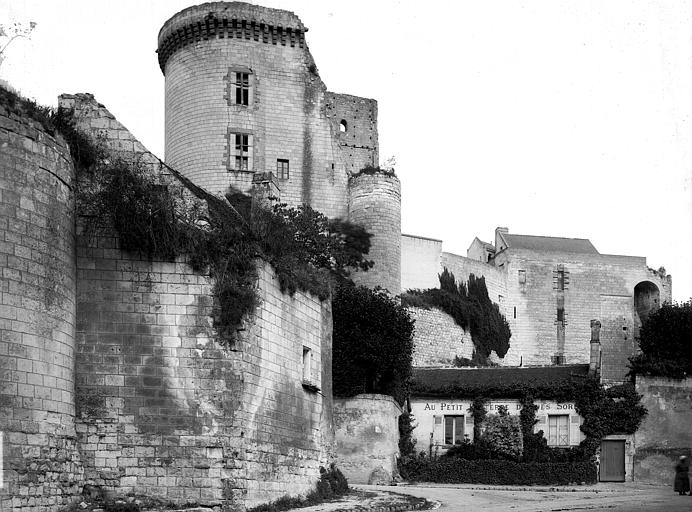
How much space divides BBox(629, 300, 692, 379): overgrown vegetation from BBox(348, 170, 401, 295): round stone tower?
1074 centimetres

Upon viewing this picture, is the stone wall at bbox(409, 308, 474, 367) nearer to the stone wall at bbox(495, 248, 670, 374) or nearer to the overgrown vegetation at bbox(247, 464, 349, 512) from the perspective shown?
the stone wall at bbox(495, 248, 670, 374)

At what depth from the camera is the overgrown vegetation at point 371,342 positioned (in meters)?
31.8

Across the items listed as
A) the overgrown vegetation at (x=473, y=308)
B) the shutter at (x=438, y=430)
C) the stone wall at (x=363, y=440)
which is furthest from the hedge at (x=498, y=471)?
the overgrown vegetation at (x=473, y=308)

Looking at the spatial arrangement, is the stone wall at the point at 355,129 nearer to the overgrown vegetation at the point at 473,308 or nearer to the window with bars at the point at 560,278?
the overgrown vegetation at the point at 473,308

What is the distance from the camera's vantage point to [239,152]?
47219 millimetres

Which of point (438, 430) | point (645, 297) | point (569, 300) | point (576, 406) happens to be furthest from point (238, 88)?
point (645, 297)

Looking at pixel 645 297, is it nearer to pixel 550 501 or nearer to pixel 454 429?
pixel 454 429

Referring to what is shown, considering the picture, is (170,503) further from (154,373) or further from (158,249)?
(158,249)

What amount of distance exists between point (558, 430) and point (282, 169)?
16930mm

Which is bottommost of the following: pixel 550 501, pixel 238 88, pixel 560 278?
pixel 550 501

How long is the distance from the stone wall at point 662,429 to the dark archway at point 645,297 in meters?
34.1

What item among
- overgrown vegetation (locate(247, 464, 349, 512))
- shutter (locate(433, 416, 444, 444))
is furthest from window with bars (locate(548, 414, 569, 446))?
overgrown vegetation (locate(247, 464, 349, 512))

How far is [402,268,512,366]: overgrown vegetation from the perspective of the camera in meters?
56.1

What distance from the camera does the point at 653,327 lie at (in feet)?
132
